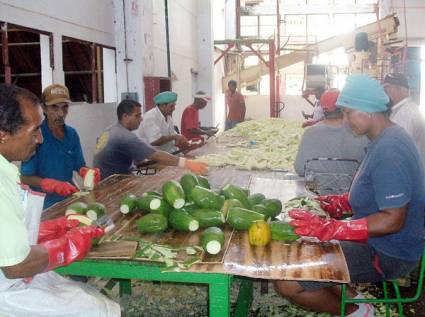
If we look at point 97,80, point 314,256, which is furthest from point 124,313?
point 97,80

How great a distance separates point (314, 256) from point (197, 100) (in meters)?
7.93

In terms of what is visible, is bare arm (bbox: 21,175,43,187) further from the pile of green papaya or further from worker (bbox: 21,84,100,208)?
the pile of green papaya

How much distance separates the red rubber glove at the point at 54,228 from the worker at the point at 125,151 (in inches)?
93.7

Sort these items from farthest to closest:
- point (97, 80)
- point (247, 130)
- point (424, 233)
Answer: point (247, 130) → point (97, 80) → point (424, 233)

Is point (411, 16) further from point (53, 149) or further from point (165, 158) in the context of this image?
point (53, 149)

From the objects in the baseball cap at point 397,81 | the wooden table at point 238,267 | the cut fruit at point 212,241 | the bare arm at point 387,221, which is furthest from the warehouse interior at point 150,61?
the baseball cap at point 397,81

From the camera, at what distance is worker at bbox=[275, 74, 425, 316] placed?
2.68 meters

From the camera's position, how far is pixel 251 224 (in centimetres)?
273

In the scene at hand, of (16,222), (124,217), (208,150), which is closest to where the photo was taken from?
(16,222)

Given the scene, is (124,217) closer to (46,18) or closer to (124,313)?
(124,313)

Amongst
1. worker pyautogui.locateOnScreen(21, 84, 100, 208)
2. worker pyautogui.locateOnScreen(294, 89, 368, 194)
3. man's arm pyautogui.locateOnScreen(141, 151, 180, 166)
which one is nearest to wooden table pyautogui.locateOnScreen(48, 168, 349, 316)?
worker pyautogui.locateOnScreen(21, 84, 100, 208)

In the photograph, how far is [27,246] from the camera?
1877 millimetres

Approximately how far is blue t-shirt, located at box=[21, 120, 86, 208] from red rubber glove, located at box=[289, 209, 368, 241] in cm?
237

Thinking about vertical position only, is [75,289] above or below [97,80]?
below
